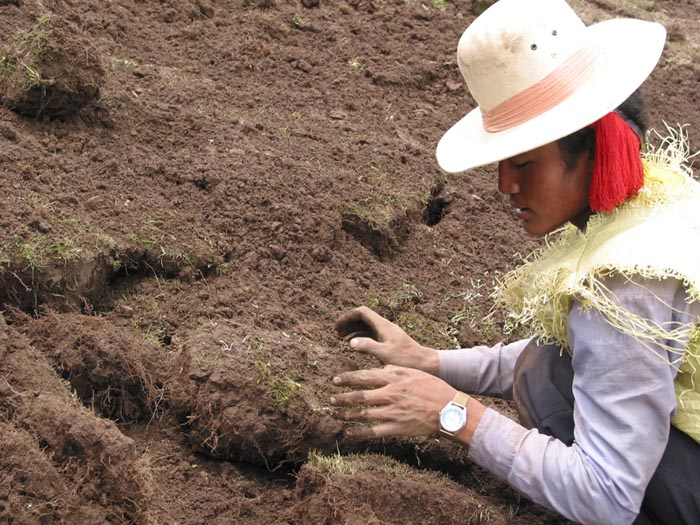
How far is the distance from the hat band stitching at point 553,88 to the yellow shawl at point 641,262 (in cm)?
33

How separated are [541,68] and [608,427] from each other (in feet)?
3.05

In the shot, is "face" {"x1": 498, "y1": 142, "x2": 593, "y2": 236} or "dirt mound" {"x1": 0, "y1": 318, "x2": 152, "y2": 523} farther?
"face" {"x1": 498, "y1": 142, "x2": 593, "y2": 236}

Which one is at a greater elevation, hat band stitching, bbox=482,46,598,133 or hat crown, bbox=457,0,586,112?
hat crown, bbox=457,0,586,112

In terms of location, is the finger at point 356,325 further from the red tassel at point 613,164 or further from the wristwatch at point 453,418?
the red tassel at point 613,164

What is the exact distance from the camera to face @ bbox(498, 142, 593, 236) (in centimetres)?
243

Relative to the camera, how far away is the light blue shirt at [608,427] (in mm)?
2291

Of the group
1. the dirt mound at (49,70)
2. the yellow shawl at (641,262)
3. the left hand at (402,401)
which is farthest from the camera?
the dirt mound at (49,70)

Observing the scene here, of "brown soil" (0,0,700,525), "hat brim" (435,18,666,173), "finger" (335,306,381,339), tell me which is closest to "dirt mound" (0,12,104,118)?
"brown soil" (0,0,700,525)

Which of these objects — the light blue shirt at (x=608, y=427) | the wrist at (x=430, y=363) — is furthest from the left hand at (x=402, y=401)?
the wrist at (x=430, y=363)

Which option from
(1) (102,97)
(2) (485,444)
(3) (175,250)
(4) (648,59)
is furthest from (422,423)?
(1) (102,97)

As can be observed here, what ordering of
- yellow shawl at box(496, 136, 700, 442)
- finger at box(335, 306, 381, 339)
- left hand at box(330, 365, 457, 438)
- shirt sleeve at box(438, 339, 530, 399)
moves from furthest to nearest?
finger at box(335, 306, 381, 339) → shirt sleeve at box(438, 339, 530, 399) → left hand at box(330, 365, 457, 438) → yellow shawl at box(496, 136, 700, 442)

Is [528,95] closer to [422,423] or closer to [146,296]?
[422,423]

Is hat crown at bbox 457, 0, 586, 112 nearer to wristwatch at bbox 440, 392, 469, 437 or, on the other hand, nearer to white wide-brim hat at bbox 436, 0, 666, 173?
white wide-brim hat at bbox 436, 0, 666, 173

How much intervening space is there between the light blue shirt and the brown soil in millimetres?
389
